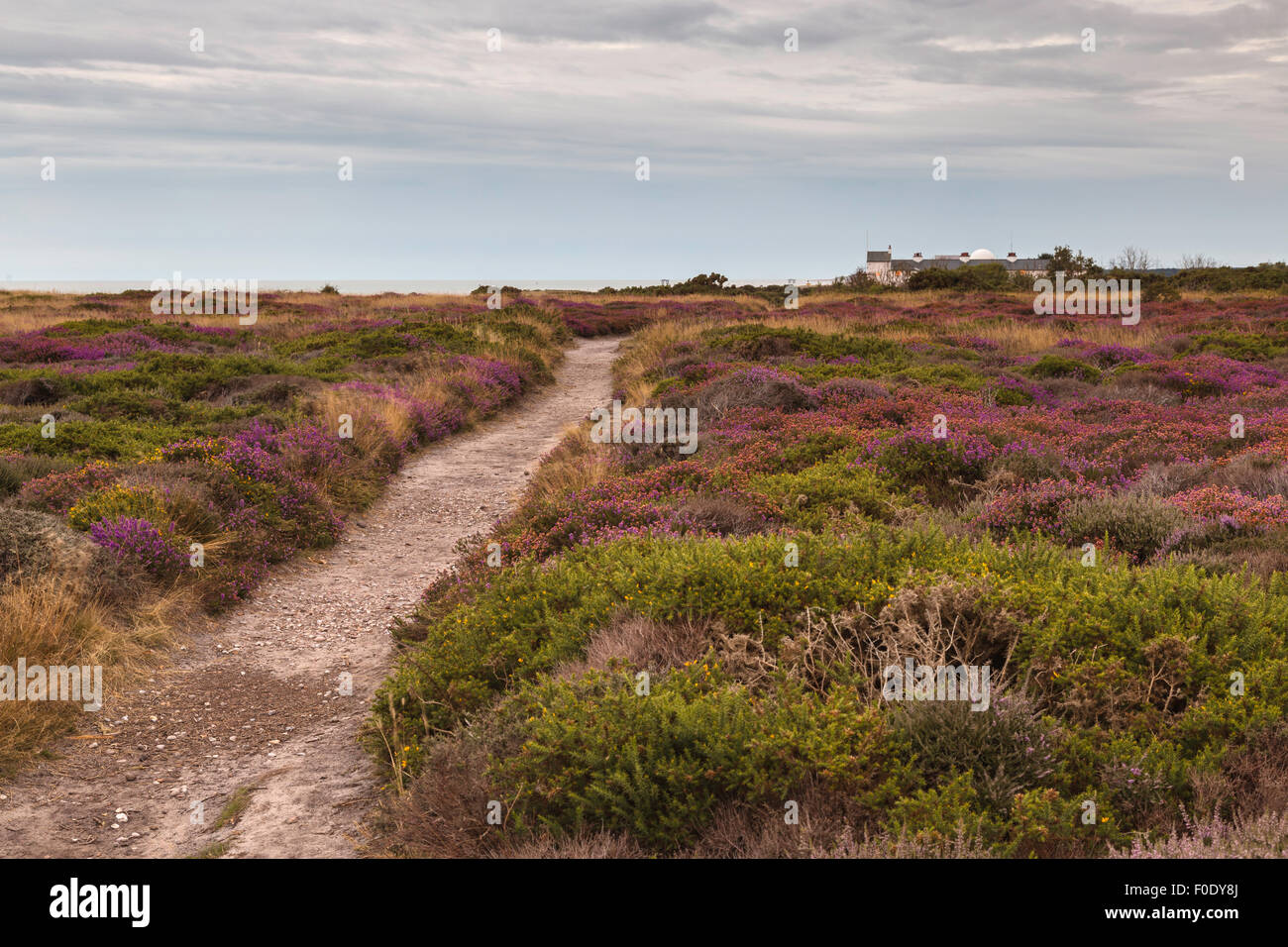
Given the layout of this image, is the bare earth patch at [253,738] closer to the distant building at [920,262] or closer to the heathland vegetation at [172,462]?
the heathland vegetation at [172,462]

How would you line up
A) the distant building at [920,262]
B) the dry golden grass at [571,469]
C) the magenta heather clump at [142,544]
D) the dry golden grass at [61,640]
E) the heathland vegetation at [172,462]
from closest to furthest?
the dry golden grass at [61,640] < the heathland vegetation at [172,462] < the magenta heather clump at [142,544] < the dry golden grass at [571,469] < the distant building at [920,262]

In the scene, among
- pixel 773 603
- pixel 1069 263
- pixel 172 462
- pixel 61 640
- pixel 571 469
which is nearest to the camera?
pixel 773 603

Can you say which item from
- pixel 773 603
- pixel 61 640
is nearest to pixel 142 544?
pixel 61 640

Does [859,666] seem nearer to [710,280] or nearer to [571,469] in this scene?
[571,469]

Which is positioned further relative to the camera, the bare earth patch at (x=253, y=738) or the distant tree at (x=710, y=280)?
the distant tree at (x=710, y=280)

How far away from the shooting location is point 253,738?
644 centimetres

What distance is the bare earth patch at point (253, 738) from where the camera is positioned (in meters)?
5.08

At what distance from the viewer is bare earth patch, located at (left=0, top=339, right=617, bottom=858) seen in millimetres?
5078

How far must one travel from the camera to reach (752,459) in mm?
10711

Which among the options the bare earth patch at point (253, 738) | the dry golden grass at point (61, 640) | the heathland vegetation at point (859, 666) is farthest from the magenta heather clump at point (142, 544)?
the heathland vegetation at point (859, 666)

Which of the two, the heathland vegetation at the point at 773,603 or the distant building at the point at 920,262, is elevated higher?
the distant building at the point at 920,262

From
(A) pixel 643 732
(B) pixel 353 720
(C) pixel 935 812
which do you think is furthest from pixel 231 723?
(C) pixel 935 812

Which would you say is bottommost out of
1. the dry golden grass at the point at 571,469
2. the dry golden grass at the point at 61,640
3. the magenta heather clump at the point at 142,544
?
the dry golden grass at the point at 61,640

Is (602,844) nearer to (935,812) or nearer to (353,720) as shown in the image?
(935,812)
